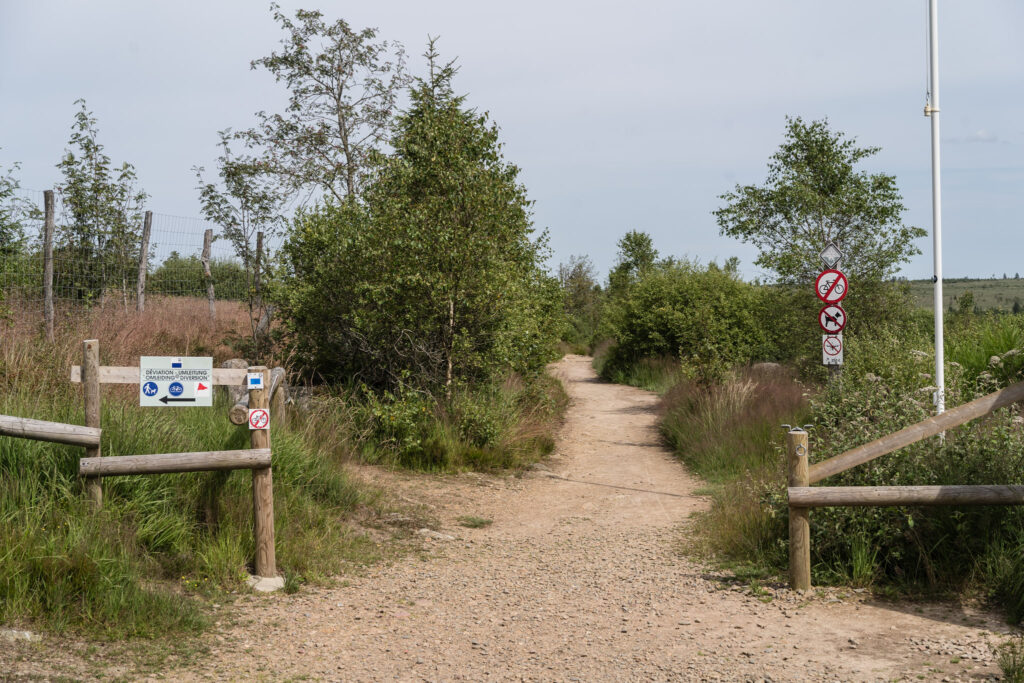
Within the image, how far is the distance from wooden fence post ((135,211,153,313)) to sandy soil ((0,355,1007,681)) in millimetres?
7840

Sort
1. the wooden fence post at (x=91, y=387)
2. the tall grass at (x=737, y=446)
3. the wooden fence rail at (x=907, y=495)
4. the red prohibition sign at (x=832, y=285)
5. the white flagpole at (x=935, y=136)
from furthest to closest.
A: 1. the red prohibition sign at (x=832, y=285)
2. the white flagpole at (x=935, y=136)
3. the tall grass at (x=737, y=446)
4. the wooden fence post at (x=91, y=387)
5. the wooden fence rail at (x=907, y=495)

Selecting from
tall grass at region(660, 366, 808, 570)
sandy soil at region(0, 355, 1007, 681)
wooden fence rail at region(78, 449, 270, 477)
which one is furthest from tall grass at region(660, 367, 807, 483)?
wooden fence rail at region(78, 449, 270, 477)

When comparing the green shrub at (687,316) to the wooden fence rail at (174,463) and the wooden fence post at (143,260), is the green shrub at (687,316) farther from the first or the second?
the wooden fence rail at (174,463)

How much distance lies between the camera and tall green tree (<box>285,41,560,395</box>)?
11.8 metres

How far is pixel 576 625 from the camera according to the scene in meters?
5.90

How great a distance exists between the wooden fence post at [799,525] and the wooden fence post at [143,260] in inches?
437

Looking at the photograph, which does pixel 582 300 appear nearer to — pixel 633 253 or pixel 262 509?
pixel 633 253

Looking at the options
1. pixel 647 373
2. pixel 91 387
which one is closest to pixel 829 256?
pixel 91 387

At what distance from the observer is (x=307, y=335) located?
12961 millimetres

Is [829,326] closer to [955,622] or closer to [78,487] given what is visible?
[955,622]

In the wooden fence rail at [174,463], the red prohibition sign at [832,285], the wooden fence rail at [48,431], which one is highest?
the red prohibition sign at [832,285]

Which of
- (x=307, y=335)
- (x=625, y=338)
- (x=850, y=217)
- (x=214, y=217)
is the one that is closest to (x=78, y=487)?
(x=307, y=335)

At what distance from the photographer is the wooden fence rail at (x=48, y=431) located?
233 inches

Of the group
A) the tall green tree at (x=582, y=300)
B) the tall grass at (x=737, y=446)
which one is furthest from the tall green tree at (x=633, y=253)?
the tall grass at (x=737, y=446)
